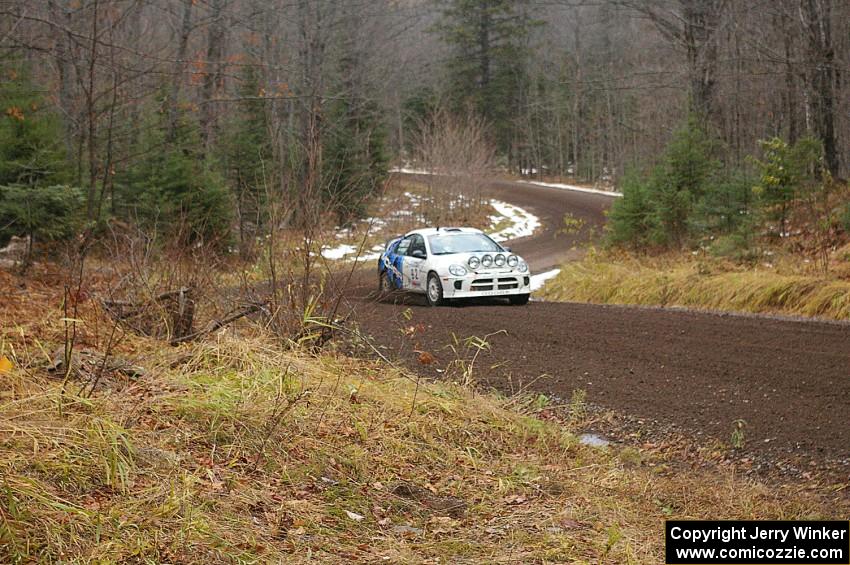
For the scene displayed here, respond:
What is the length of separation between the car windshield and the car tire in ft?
3.39

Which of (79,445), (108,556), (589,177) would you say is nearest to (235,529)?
(108,556)

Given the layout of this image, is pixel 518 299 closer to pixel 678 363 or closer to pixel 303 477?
pixel 678 363

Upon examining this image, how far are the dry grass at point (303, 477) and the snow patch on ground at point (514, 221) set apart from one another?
27.3 metres

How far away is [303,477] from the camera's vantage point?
587 centimetres

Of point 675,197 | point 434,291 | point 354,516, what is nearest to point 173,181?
point 434,291

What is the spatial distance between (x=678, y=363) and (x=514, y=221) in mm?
29173

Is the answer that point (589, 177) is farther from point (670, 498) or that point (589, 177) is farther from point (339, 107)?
point (670, 498)

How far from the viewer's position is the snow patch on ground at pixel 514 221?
3606 cm

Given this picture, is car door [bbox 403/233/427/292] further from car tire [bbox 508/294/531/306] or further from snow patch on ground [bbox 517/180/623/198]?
snow patch on ground [bbox 517/180/623/198]

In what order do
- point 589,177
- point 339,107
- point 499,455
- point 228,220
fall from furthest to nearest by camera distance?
point 589,177 → point 339,107 → point 228,220 → point 499,455

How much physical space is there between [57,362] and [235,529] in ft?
9.86

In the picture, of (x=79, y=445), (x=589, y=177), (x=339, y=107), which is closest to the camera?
(x=79, y=445)

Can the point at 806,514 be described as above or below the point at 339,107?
below

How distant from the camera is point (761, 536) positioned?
5500mm
